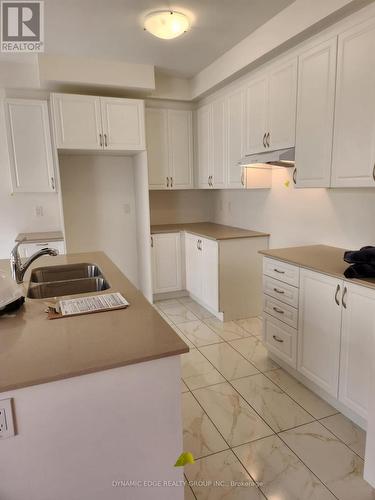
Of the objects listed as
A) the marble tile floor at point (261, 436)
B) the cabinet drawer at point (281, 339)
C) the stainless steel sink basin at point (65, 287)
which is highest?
the stainless steel sink basin at point (65, 287)

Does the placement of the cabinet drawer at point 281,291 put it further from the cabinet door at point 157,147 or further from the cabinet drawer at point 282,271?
the cabinet door at point 157,147

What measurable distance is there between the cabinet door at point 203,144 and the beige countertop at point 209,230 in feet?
1.76

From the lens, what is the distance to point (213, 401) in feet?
7.32

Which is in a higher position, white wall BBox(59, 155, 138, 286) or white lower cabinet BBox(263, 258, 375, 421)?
white wall BBox(59, 155, 138, 286)

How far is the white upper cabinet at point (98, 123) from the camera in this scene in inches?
132

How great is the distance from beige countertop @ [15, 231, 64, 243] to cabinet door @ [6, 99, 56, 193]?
49cm

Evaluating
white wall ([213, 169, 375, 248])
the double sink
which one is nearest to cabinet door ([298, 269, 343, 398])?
white wall ([213, 169, 375, 248])

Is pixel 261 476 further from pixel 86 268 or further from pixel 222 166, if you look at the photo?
pixel 222 166

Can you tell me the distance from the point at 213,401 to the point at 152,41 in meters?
3.01

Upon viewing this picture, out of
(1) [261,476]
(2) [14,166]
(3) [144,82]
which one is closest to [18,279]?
(1) [261,476]

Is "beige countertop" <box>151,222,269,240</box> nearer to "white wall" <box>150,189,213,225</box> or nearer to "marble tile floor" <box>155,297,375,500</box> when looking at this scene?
"white wall" <box>150,189,213,225</box>

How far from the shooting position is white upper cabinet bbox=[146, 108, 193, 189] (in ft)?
13.2

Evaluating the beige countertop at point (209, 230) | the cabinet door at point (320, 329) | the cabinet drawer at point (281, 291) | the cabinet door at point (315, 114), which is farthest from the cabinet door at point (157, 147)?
the cabinet door at point (320, 329)

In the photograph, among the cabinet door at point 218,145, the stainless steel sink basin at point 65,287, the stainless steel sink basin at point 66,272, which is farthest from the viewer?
the cabinet door at point 218,145
